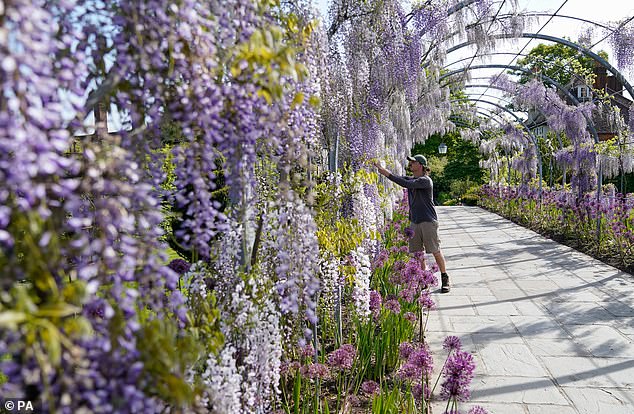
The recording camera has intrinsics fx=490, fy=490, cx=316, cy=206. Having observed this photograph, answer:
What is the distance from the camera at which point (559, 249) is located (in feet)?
25.4

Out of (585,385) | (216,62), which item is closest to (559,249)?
(585,385)

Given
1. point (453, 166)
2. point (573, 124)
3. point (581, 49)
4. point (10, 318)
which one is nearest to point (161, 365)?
point (10, 318)

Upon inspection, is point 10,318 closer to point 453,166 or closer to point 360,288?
point 360,288

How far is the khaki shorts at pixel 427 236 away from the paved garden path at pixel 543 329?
512 mm

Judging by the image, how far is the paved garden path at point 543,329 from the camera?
9.29 feet

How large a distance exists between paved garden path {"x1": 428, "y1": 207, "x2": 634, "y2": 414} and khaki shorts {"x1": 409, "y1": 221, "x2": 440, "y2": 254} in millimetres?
512

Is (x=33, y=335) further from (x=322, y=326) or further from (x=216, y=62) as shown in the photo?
(x=322, y=326)

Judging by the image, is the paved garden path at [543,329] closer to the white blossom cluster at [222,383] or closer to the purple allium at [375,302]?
the purple allium at [375,302]

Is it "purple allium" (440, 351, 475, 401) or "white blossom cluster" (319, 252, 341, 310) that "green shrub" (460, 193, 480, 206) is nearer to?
"white blossom cluster" (319, 252, 341, 310)

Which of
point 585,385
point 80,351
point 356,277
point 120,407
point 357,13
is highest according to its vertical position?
point 357,13

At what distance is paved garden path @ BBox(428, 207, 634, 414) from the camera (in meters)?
2.83

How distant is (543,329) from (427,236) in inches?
60.3

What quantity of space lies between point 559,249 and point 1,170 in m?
8.28

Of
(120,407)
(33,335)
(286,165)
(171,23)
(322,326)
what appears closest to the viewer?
(33,335)
